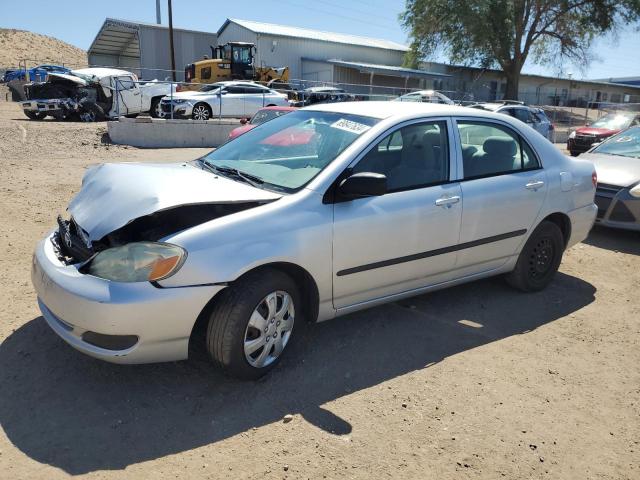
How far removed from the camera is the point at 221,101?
18234mm

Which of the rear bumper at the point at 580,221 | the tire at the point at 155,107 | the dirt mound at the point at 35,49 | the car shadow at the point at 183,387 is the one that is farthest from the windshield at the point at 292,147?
the dirt mound at the point at 35,49

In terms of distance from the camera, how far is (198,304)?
2764mm

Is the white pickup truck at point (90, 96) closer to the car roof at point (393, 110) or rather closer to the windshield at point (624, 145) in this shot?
the windshield at point (624, 145)

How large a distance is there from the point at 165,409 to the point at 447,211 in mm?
2305

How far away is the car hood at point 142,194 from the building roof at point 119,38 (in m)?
42.5

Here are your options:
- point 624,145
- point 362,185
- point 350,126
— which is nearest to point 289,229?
point 362,185

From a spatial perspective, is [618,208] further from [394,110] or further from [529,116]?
[529,116]

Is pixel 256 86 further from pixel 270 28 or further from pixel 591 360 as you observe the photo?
pixel 270 28

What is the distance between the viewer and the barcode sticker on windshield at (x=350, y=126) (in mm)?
3603

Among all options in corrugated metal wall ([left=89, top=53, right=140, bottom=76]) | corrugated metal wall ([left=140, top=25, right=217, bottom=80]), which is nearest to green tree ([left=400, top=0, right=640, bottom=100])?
corrugated metal wall ([left=140, top=25, right=217, bottom=80])

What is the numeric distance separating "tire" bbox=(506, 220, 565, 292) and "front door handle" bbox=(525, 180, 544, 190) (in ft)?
1.24

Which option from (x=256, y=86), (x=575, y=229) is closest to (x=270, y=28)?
(x=256, y=86)

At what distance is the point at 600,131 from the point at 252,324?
642 inches

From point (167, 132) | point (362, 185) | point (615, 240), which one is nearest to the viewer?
point (362, 185)
